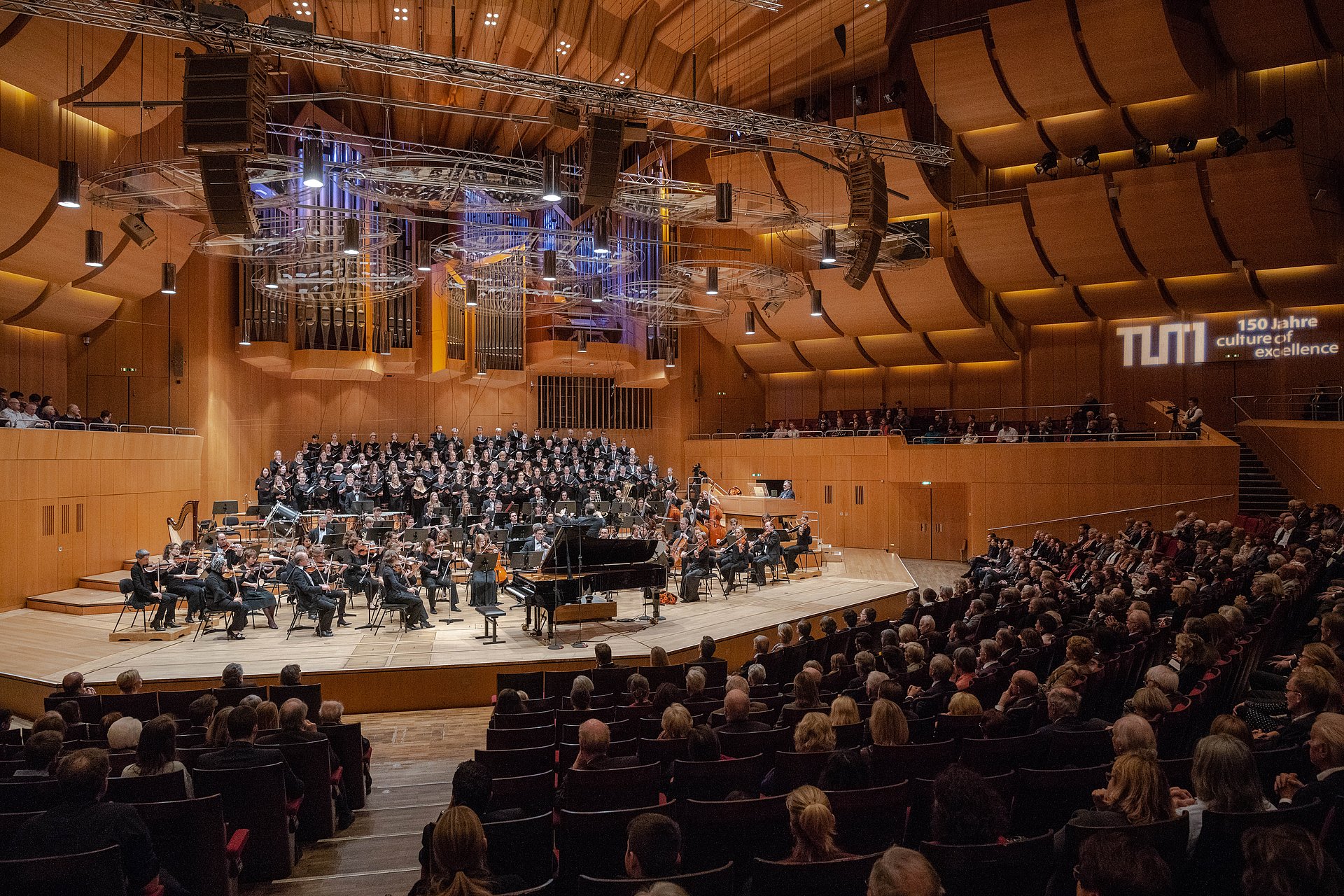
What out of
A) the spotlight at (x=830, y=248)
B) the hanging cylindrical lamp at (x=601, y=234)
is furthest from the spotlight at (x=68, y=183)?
the spotlight at (x=830, y=248)

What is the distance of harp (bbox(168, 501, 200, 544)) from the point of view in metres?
13.0

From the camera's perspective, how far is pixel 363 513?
14641mm

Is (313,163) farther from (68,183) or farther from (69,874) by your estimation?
(69,874)

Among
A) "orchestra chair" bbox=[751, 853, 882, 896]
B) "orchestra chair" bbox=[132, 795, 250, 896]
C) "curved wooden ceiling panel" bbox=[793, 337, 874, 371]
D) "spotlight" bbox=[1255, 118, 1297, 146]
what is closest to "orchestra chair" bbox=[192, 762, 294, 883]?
"orchestra chair" bbox=[132, 795, 250, 896]

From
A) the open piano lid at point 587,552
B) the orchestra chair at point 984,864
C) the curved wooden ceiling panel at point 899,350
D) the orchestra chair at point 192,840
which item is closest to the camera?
the orchestra chair at point 984,864

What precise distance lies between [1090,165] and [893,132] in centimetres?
420

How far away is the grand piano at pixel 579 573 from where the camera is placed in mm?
9727

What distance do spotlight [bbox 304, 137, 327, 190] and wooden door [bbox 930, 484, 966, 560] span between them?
16.1 metres

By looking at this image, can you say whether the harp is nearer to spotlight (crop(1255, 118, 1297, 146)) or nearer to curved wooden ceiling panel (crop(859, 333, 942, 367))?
curved wooden ceiling panel (crop(859, 333, 942, 367))

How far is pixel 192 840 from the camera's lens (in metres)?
3.67

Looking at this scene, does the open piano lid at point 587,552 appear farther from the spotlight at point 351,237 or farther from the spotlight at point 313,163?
the spotlight at point 313,163

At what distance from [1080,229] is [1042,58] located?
3.44m

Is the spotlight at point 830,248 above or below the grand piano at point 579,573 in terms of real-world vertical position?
above

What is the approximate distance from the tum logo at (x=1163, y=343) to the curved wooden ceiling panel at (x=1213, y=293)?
450 mm
